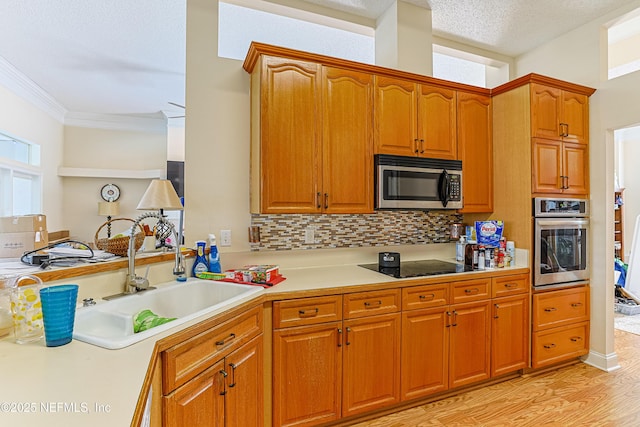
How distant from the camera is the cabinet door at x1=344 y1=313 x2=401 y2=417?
6.43 feet

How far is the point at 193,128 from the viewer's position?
2260mm

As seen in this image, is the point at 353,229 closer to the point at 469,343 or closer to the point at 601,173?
the point at 469,343

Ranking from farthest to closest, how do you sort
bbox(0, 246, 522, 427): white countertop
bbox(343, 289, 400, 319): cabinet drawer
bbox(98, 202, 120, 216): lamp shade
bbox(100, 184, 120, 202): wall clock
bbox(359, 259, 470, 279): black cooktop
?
bbox(100, 184, 120, 202): wall clock → bbox(98, 202, 120, 216): lamp shade → bbox(359, 259, 470, 279): black cooktop → bbox(343, 289, 400, 319): cabinet drawer → bbox(0, 246, 522, 427): white countertop

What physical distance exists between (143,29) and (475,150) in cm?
310

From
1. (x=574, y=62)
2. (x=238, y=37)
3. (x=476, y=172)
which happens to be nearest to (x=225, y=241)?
(x=238, y=37)

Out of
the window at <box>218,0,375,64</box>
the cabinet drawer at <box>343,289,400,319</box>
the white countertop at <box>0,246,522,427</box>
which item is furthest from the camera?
the window at <box>218,0,375,64</box>

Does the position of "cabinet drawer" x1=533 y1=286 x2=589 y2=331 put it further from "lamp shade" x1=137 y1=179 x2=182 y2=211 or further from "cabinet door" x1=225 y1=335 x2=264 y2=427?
"lamp shade" x1=137 y1=179 x2=182 y2=211

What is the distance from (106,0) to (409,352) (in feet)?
11.1

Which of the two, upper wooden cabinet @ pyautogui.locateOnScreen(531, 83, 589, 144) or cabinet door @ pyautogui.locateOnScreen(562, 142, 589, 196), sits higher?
upper wooden cabinet @ pyautogui.locateOnScreen(531, 83, 589, 144)

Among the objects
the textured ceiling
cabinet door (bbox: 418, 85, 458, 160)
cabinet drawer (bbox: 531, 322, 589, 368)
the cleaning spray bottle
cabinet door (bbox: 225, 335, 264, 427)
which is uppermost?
the textured ceiling

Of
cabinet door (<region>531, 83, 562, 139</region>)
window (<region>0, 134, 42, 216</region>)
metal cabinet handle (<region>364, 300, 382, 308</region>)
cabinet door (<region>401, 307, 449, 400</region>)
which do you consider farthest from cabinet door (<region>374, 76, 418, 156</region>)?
window (<region>0, 134, 42, 216</region>)

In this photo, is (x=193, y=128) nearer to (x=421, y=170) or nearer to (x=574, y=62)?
(x=421, y=170)

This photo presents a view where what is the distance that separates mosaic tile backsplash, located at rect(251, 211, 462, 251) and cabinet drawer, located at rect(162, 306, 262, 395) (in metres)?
0.80

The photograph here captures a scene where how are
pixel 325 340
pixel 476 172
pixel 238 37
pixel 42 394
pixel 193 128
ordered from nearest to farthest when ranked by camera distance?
pixel 42 394 → pixel 325 340 → pixel 193 128 → pixel 476 172 → pixel 238 37
